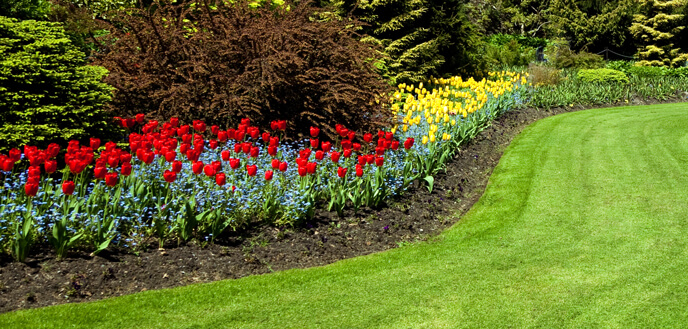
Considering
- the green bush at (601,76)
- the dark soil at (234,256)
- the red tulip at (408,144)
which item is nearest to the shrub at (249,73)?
the red tulip at (408,144)

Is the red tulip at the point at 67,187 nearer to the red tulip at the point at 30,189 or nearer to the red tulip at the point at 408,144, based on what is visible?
the red tulip at the point at 30,189

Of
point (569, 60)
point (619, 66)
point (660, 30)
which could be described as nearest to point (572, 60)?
point (569, 60)

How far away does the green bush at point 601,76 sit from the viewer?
787 inches

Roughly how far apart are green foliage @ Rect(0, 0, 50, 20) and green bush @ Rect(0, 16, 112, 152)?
3.49 meters

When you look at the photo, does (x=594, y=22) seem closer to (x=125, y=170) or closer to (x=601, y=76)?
(x=601, y=76)

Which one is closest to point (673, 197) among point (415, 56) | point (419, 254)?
point (419, 254)

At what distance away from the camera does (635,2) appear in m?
32.9

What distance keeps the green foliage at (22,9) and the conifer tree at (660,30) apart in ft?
92.3

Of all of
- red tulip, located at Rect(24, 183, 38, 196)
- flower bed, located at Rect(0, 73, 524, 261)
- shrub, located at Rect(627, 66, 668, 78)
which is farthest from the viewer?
shrub, located at Rect(627, 66, 668, 78)

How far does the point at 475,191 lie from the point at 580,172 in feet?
6.60

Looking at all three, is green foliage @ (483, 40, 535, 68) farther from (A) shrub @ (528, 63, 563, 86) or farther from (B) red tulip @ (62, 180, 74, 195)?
(B) red tulip @ (62, 180, 74, 195)

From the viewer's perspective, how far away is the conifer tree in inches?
1233

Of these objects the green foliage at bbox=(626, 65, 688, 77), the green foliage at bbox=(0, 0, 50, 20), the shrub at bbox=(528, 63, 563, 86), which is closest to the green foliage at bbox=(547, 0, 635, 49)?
the green foliage at bbox=(626, 65, 688, 77)

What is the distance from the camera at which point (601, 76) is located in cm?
2006
